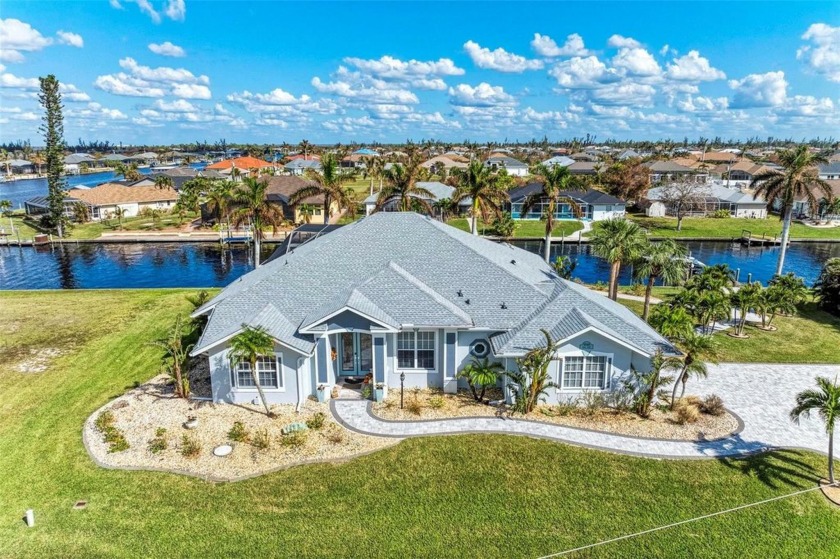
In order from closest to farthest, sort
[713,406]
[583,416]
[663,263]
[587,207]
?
1. [583,416]
2. [713,406]
3. [663,263]
4. [587,207]

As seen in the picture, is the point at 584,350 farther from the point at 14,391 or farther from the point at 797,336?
the point at 14,391

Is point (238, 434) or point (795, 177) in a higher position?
point (795, 177)

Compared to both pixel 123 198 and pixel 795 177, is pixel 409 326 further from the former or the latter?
pixel 123 198

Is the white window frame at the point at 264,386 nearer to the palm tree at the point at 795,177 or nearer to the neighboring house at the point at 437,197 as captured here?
the palm tree at the point at 795,177

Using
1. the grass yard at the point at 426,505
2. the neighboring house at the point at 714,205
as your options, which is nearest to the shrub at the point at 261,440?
the grass yard at the point at 426,505

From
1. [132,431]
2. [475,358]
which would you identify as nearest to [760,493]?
[475,358]

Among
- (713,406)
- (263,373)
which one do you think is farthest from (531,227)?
(263,373)
